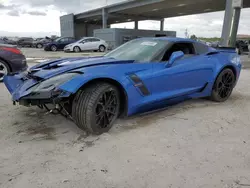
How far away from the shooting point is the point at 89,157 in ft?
8.91

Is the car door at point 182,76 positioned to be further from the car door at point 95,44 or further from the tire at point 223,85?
the car door at point 95,44

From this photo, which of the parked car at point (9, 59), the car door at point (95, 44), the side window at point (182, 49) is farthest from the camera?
the car door at point (95, 44)

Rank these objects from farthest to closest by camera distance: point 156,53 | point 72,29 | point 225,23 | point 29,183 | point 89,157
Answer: point 72,29 < point 225,23 < point 156,53 < point 89,157 < point 29,183

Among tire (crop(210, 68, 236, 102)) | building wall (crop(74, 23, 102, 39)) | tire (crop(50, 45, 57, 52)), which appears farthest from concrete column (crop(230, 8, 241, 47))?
building wall (crop(74, 23, 102, 39))

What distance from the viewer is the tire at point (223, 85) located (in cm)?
480

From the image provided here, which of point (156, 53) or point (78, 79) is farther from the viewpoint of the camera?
point (156, 53)

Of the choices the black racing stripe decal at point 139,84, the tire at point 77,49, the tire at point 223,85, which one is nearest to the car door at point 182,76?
the black racing stripe decal at point 139,84

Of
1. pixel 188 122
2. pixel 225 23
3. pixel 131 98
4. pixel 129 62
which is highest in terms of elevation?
pixel 225 23

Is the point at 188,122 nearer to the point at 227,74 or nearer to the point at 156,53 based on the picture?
the point at 156,53

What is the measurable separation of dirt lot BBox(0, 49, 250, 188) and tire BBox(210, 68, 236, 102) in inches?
27.8

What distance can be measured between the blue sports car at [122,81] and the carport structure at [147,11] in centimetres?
1529

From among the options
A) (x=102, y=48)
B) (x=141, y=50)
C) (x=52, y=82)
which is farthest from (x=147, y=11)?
(x=52, y=82)

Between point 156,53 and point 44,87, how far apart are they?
1798 mm

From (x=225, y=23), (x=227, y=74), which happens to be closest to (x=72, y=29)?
(x=225, y=23)
